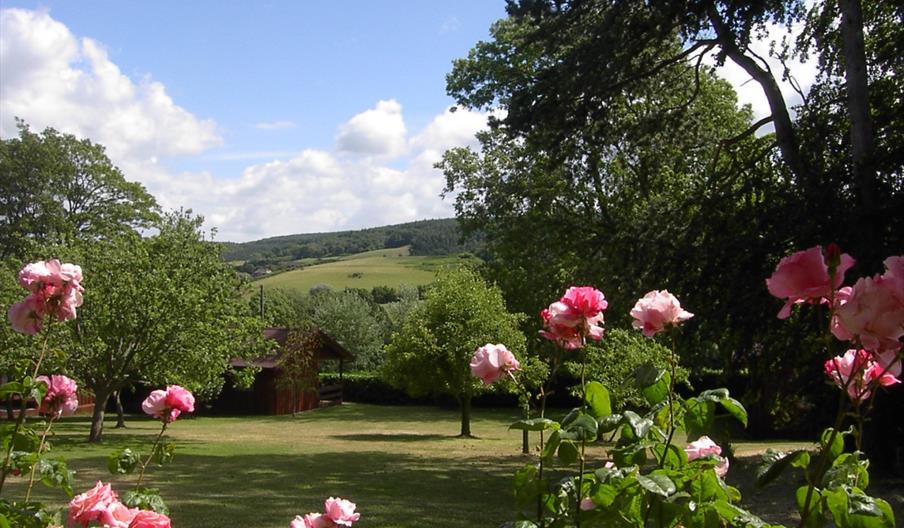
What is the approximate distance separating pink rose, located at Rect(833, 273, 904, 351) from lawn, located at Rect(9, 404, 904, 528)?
28.7 ft

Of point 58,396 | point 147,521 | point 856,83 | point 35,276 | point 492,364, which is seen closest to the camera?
point 147,521

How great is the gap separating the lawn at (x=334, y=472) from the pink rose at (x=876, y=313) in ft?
28.7

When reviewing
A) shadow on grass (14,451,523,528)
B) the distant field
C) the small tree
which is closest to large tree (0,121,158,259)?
the small tree

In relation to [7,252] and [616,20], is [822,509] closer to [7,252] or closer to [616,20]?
[616,20]

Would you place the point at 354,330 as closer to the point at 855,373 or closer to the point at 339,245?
the point at 855,373

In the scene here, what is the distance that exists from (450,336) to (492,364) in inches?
832

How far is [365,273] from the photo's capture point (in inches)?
3691

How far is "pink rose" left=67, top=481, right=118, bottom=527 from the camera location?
79.8 inches

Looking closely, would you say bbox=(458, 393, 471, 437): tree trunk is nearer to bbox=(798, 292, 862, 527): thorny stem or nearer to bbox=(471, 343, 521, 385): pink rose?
bbox=(471, 343, 521, 385): pink rose

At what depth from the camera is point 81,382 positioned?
66.5 feet

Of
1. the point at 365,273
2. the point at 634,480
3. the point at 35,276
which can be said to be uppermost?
the point at 365,273

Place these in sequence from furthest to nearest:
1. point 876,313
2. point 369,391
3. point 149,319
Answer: point 369,391 < point 149,319 < point 876,313

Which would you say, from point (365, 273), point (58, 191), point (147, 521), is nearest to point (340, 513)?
point (147, 521)

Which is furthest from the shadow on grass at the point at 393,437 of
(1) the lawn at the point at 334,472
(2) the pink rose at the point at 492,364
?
(2) the pink rose at the point at 492,364
